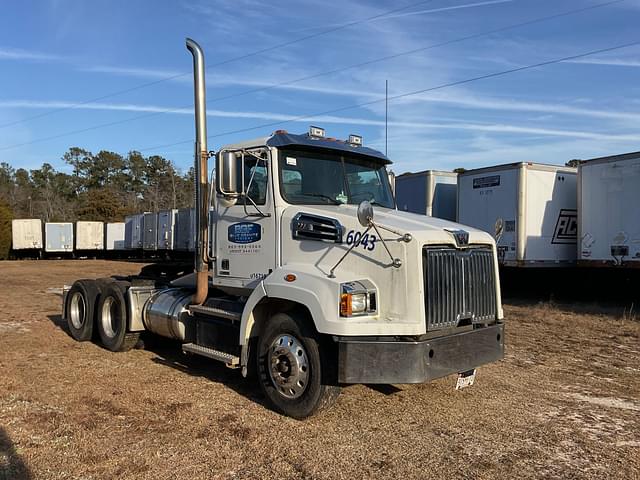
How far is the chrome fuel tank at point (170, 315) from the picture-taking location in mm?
7023

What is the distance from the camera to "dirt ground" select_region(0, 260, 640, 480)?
168 inches

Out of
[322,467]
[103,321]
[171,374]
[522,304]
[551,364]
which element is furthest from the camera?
[522,304]

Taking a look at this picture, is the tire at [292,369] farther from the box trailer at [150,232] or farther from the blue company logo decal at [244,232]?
the box trailer at [150,232]

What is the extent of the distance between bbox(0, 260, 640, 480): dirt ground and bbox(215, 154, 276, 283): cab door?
4.53 ft

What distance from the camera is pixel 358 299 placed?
4.85 meters

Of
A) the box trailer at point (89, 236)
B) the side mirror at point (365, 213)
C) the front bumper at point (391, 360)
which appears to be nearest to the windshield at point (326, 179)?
the side mirror at point (365, 213)

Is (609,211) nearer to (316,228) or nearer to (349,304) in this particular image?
(316,228)

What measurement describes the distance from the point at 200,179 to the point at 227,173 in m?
1.31

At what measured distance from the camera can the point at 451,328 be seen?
5113mm

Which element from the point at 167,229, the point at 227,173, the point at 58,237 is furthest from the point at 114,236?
the point at 227,173

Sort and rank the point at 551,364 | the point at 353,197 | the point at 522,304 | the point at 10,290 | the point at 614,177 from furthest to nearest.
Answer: the point at 10,290 < the point at 522,304 < the point at 614,177 < the point at 551,364 < the point at 353,197

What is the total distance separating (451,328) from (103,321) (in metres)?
5.65

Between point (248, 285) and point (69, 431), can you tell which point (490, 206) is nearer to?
point (248, 285)

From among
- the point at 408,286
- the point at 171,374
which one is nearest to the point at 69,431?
the point at 171,374
